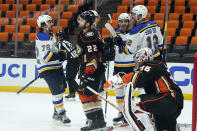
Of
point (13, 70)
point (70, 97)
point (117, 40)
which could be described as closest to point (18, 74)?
point (13, 70)

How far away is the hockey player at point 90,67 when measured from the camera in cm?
383

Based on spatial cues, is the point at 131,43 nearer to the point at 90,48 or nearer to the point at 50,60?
the point at 90,48

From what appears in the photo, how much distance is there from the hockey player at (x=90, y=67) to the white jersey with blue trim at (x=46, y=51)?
394 mm

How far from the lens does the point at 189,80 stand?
6426 mm

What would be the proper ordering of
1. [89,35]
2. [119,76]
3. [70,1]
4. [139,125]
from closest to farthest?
[139,125] → [119,76] → [89,35] → [70,1]

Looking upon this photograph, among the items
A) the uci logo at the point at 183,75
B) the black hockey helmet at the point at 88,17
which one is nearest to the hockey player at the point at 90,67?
the black hockey helmet at the point at 88,17

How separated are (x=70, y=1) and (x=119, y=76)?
518 centimetres

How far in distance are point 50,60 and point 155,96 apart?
1395 mm

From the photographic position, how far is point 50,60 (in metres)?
4.12

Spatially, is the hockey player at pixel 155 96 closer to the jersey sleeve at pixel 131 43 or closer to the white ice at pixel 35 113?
the jersey sleeve at pixel 131 43

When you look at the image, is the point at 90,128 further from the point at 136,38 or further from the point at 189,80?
the point at 189,80

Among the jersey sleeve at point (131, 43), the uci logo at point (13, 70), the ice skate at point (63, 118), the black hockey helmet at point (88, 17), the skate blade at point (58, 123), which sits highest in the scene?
the black hockey helmet at point (88, 17)

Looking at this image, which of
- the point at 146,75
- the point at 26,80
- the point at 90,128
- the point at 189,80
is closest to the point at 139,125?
the point at 146,75

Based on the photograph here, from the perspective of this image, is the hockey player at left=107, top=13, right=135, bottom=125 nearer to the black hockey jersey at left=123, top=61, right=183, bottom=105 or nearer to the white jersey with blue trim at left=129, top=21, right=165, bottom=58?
the white jersey with blue trim at left=129, top=21, right=165, bottom=58
